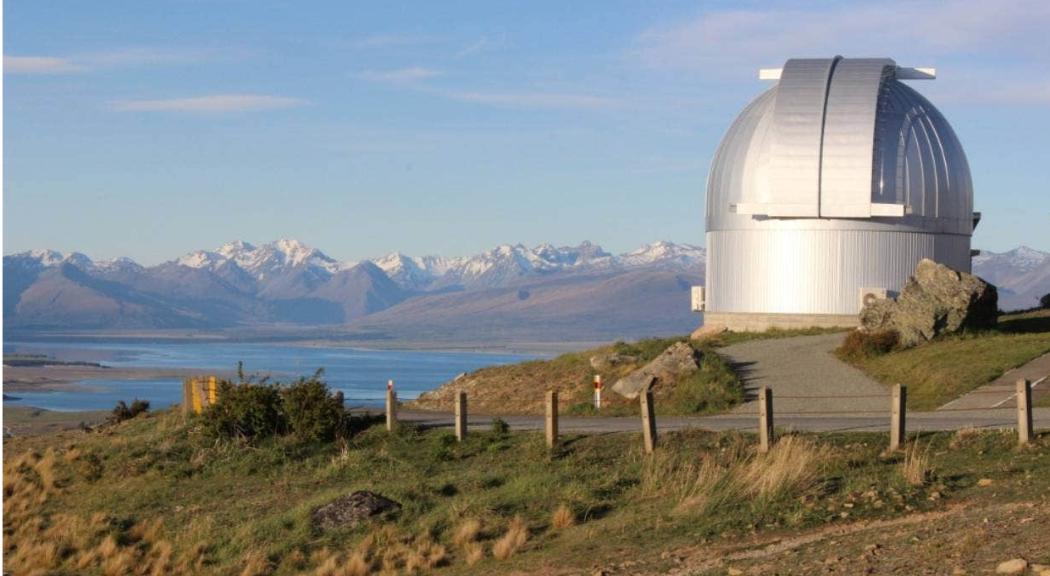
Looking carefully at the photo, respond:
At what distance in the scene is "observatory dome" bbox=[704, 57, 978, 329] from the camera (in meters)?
42.0

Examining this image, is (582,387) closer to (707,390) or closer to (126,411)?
(707,390)

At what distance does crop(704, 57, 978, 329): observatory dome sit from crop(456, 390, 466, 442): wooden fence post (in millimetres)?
20243

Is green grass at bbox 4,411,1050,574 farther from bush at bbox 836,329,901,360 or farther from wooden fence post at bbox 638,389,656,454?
bush at bbox 836,329,901,360

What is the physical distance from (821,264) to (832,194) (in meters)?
2.18

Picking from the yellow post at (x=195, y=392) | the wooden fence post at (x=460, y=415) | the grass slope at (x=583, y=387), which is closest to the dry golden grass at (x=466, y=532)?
the wooden fence post at (x=460, y=415)

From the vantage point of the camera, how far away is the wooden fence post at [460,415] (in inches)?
951

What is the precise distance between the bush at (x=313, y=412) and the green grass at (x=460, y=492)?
0.46 metres

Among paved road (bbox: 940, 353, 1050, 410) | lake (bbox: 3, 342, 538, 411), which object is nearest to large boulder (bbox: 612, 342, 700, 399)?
paved road (bbox: 940, 353, 1050, 410)

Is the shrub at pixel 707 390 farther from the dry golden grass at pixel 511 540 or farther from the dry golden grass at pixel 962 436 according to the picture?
the dry golden grass at pixel 511 540

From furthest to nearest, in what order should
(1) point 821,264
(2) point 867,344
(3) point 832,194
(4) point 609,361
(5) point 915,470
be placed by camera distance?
(1) point 821,264 < (3) point 832,194 < (2) point 867,344 < (4) point 609,361 < (5) point 915,470

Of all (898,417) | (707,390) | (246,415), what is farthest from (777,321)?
(898,417)

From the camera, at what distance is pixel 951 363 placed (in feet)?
103

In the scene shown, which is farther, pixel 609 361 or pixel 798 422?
pixel 609 361

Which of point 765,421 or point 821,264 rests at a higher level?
point 821,264
